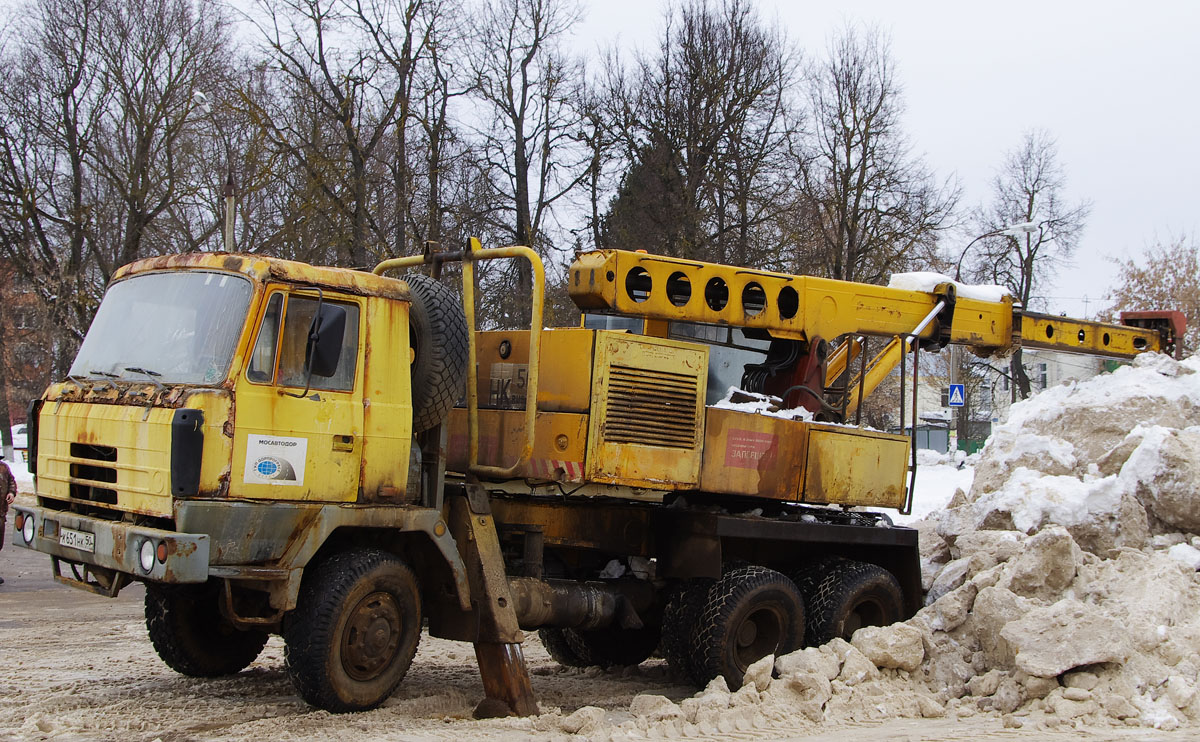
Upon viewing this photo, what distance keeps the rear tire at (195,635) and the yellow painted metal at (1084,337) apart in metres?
7.06

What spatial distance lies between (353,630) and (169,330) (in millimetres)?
1966

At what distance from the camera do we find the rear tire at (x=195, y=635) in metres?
7.29

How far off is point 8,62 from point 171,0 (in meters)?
4.00

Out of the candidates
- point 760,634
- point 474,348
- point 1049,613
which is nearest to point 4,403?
point 474,348

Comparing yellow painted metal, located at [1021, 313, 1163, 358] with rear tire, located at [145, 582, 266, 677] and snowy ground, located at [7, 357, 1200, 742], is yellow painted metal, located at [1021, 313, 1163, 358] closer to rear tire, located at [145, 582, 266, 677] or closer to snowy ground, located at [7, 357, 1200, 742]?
snowy ground, located at [7, 357, 1200, 742]

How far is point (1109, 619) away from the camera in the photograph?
22.8ft

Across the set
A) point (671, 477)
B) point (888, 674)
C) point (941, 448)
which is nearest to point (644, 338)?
point (671, 477)

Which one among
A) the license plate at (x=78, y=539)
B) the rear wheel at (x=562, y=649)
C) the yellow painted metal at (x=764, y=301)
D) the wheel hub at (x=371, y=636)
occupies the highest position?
the yellow painted metal at (x=764, y=301)

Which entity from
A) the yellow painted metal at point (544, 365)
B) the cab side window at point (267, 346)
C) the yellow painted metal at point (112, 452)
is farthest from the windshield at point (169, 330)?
the yellow painted metal at point (544, 365)

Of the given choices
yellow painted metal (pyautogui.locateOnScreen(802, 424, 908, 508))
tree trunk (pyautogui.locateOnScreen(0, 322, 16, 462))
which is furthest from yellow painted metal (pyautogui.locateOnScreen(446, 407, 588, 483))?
tree trunk (pyautogui.locateOnScreen(0, 322, 16, 462))

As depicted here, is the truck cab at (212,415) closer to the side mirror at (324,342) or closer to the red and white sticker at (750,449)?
the side mirror at (324,342)

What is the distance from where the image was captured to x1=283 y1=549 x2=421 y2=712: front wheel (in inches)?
243

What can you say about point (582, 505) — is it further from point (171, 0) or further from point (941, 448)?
point (941, 448)

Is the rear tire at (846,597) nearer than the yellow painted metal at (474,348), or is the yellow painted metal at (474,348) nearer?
the yellow painted metal at (474,348)
